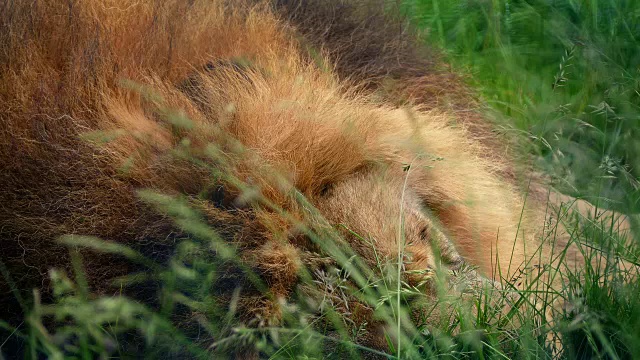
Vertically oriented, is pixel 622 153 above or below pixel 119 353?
above

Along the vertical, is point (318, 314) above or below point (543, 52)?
below

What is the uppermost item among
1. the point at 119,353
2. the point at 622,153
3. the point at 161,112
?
the point at 622,153

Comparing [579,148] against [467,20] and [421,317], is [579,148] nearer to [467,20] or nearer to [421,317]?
[467,20]

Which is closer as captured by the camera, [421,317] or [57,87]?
[421,317]

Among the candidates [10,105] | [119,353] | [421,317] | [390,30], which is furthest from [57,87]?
[390,30]

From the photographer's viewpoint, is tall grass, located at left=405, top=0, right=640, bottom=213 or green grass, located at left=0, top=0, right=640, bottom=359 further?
tall grass, located at left=405, top=0, right=640, bottom=213

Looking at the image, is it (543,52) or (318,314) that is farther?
(543,52)

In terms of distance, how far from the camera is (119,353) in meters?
2.63

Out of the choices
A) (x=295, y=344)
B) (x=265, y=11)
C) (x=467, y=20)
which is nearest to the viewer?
(x=295, y=344)

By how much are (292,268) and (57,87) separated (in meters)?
0.99

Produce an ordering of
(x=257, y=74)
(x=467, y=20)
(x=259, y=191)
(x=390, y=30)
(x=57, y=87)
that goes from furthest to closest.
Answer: (x=467, y=20)
(x=390, y=30)
(x=257, y=74)
(x=57, y=87)
(x=259, y=191)

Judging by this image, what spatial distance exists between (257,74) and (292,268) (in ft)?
2.82

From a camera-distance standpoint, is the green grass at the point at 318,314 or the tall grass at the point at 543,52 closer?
the green grass at the point at 318,314

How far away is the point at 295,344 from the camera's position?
2.54 m
